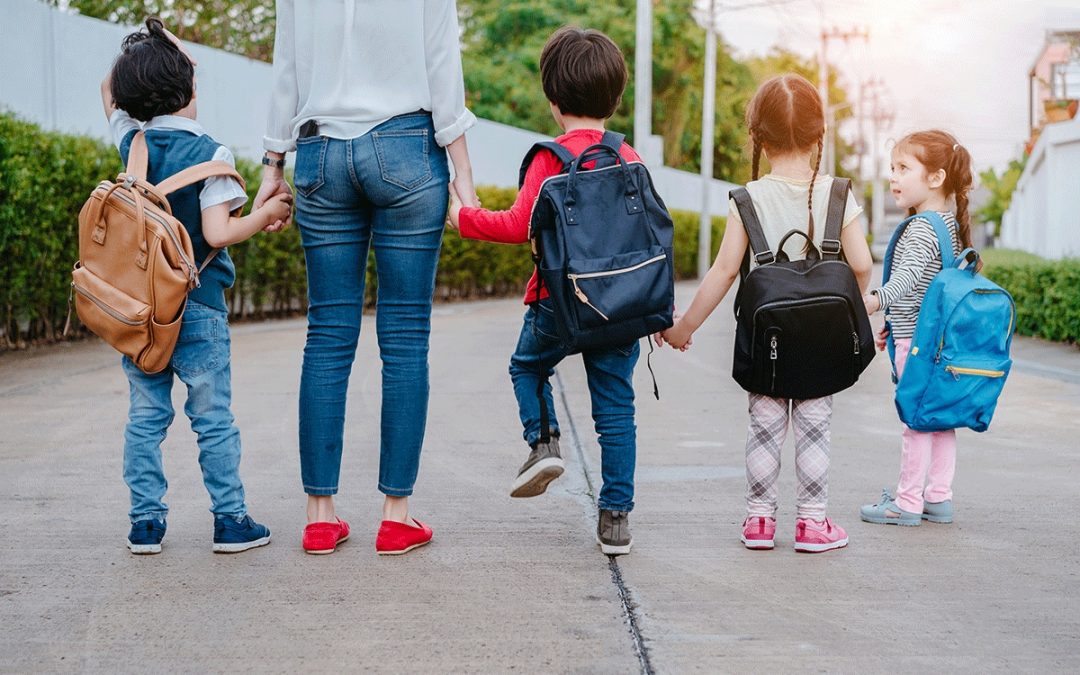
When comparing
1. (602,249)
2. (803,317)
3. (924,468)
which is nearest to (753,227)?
(803,317)

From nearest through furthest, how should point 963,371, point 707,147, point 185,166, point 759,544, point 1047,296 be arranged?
point 185,166
point 759,544
point 963,371
point 1047,296
point 707,147

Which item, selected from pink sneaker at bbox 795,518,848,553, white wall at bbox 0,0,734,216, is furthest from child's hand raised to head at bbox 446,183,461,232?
white wall at bbox 0,0,734,216

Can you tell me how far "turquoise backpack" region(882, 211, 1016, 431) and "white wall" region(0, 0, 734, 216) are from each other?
7.18 meters

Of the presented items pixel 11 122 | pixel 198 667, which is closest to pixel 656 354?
pixel 11 122

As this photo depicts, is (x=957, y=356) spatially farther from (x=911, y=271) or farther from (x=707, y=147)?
(x=707, y=147)

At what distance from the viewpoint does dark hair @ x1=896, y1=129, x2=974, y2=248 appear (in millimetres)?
4234

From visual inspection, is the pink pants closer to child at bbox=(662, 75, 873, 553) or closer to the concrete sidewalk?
the concrete sidewalk

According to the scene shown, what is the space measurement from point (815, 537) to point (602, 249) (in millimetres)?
1127

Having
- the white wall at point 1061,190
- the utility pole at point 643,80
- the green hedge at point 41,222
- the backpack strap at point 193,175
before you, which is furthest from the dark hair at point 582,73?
the utility pole at point 643,80

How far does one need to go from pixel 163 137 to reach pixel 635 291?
1.50 m

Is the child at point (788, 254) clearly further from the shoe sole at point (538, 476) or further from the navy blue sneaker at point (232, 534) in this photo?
the navy blue sneaker at point (232, 534)

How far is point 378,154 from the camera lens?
3.45m

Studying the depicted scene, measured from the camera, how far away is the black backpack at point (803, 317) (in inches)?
144

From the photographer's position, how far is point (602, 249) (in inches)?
137
